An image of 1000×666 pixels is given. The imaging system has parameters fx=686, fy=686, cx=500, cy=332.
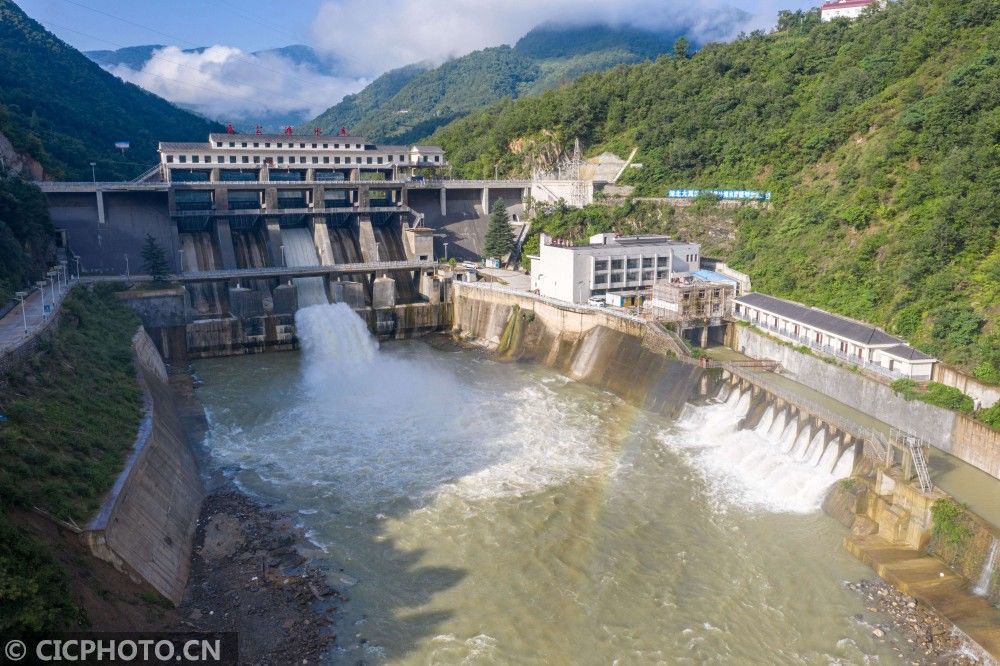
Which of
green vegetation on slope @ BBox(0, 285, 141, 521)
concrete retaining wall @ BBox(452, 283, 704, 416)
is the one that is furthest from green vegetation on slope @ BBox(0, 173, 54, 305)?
concrete retaining wall @ BBox(452, 283, 704, 416)

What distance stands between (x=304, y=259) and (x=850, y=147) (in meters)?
37.2

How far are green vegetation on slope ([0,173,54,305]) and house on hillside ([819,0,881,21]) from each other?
73431 mm

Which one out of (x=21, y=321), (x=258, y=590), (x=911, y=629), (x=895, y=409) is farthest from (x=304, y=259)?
(x=911, y=629)

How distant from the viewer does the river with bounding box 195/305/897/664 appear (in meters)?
16.6

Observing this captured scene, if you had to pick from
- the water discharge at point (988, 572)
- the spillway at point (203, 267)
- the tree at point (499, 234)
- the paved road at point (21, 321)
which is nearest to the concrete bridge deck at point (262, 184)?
the spillway at point (203, 267)

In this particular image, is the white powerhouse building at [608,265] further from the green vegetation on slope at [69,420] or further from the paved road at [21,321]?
the paved road at [21,321]

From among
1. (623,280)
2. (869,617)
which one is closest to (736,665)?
(869,617)

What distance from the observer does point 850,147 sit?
43.9 m

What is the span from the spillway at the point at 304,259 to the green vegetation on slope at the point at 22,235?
14.2 meters

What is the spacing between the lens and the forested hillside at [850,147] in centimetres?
3044

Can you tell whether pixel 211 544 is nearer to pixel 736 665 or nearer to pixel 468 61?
pixel 736 665

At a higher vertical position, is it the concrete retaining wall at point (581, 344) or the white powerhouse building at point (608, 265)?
the white powerhouse building at point (608, 265)

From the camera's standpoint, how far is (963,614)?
55.3ft

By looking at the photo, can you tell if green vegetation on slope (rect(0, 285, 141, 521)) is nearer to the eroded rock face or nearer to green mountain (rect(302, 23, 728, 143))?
the eroded rock face
